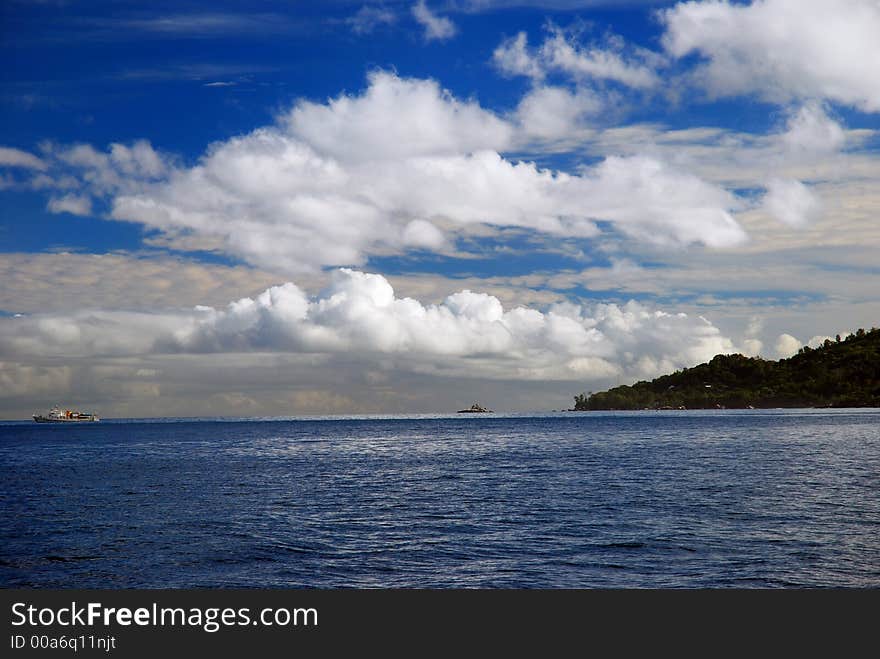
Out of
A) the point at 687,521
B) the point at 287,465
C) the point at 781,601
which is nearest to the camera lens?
the point at 781,601

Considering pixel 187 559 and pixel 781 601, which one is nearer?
pixel 781 601

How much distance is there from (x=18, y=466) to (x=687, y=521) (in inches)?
4496

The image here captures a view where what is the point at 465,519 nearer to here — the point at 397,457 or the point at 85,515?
the point at 85,515

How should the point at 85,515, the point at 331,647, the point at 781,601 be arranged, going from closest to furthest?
the point at 331,647 < the point at 781,601 < the point at 85,515

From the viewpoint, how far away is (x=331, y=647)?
2033cm

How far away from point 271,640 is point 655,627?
1122 centimetres

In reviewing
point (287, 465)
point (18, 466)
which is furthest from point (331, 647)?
point (18, 466)

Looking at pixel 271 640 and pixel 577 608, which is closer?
pixel 271 640

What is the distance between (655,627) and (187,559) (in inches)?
1047

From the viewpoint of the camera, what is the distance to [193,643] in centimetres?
2033

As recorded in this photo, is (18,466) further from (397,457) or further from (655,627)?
(655,627)

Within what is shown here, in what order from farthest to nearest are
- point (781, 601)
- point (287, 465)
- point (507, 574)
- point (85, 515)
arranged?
point (287, 465), point (85, 515), point (507, 574), point (781, 601)

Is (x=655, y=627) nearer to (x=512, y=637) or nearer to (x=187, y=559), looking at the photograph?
(x=512, y=637)

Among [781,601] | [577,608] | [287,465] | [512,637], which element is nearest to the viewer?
[512,637]
